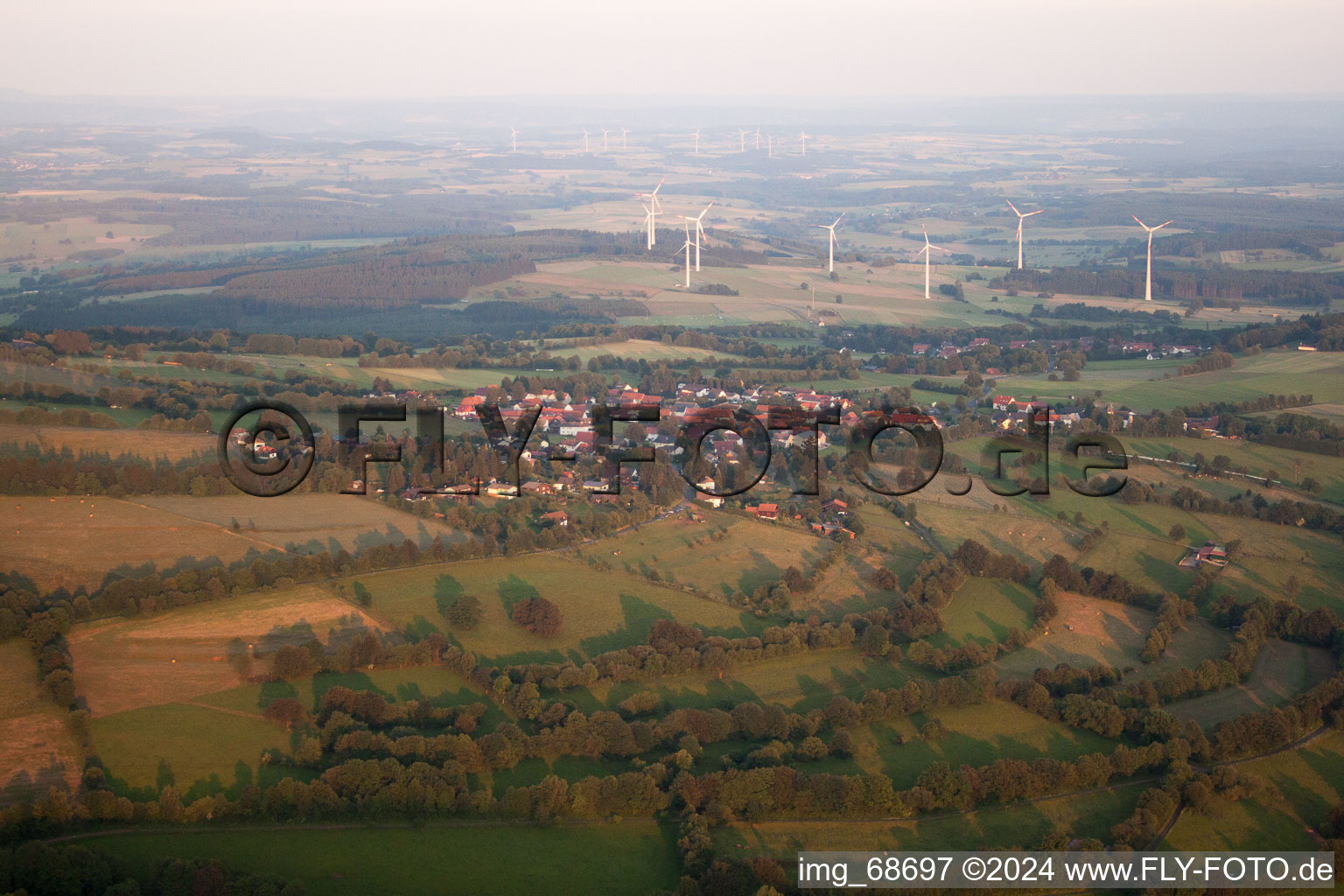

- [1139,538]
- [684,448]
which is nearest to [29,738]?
[684,448]

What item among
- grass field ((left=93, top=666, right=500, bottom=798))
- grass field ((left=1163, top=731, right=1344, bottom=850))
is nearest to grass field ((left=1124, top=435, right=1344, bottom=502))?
grass field ((left=1163, top=731, right=1344, bottom=850))

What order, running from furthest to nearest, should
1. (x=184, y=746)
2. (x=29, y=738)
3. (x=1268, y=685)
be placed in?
(x=1268, y=685), (x=184, y=746), (x=29, y=738)

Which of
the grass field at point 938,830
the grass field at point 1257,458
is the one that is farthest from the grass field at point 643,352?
the grass field at point 938,830

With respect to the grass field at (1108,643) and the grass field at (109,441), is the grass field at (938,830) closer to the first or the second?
the grass field at (1108,643)

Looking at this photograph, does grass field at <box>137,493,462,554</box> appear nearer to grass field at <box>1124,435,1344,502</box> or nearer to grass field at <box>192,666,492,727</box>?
grass field at <box>192,666,492,727</box>

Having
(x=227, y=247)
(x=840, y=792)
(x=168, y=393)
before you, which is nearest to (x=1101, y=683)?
(x=840, y=792)

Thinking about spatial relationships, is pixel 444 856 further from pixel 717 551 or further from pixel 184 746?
pixel 717 551
